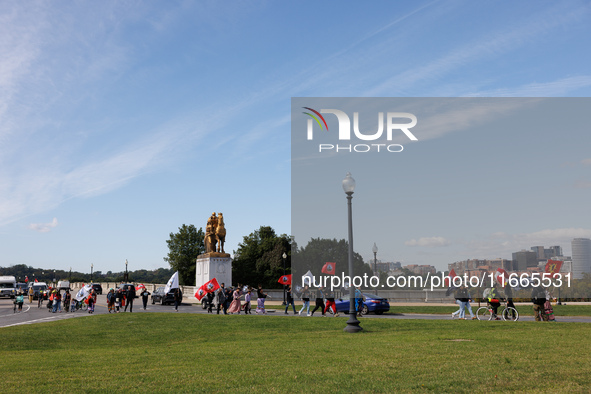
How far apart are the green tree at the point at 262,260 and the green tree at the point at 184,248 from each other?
36.0ft

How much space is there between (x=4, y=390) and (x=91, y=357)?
4.28 meters

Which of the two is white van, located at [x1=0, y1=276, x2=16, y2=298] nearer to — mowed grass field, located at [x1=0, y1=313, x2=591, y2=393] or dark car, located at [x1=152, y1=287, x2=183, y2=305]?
dark car, located at [x1=152, y1=287, x2=183, y2=305]

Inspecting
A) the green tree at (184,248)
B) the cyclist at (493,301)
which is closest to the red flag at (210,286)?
the cyclist at (493,301)

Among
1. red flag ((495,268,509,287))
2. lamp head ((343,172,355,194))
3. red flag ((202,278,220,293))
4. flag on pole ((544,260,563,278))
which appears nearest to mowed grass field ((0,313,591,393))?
lamp head ((343,172,355,194))

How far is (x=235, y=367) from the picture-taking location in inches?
392

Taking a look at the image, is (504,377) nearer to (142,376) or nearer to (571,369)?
(571,369)

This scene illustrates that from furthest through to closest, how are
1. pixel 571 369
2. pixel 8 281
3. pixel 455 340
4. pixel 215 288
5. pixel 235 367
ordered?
pixel 8 281 → pixel 215 288 → pixel 455 340 → pixel 235 367 → pixel 571 369

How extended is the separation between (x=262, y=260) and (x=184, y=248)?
19973 mm

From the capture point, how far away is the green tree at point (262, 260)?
291 ft

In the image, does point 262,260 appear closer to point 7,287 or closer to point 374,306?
point 7,287

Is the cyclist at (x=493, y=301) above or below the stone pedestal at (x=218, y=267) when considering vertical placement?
below

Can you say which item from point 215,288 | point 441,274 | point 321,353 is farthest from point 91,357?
point 441,274

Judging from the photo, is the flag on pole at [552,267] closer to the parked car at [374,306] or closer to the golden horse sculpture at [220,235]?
the parked car at [374,306]

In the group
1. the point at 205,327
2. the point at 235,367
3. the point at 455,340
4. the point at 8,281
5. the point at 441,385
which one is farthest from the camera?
the point at 8,281
